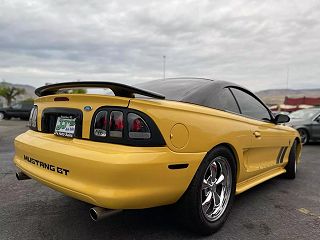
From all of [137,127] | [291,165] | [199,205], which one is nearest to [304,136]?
[291,165]

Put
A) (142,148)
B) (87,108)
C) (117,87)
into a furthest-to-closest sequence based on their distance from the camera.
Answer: (87,108)
(117,87)
(142,148)

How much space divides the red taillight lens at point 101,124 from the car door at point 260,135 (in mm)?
1695

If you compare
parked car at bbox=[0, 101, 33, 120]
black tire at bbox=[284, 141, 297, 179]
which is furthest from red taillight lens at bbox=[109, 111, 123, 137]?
parked car at bbox=[0, 101, 33, 120]

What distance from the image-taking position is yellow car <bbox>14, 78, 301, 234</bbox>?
246 cm

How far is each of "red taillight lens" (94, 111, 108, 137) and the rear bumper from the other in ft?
0.27

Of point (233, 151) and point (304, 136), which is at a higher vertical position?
point (233, 151)

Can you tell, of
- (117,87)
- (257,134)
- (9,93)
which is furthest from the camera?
(9,93)

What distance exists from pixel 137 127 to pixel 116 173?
375 mm

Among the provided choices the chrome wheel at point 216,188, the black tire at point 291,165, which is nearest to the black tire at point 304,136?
the black tire at point 291,165

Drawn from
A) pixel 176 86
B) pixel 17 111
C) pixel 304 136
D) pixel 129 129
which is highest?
pixel 176 86

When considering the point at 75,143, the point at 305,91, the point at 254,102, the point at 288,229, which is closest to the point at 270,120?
the point at 254,102

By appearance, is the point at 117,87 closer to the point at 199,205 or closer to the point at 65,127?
the point at 65,127

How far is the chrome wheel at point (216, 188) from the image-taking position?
307 centimetres

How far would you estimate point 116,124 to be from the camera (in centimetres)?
258
